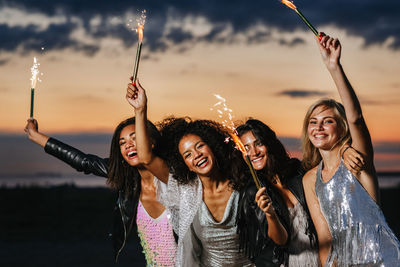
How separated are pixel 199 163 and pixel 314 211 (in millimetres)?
1053

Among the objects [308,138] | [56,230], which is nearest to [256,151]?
[308,138]

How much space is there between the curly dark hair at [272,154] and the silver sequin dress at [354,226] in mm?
708

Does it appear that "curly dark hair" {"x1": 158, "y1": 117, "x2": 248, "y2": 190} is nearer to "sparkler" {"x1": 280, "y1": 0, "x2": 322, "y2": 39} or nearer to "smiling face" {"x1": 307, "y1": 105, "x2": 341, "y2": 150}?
"smiling face" {"x1": 307, "y1": 105, "x2": 341, "y2": 150}

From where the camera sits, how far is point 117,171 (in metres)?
5.91

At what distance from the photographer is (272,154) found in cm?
538

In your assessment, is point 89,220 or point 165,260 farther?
point 89,220

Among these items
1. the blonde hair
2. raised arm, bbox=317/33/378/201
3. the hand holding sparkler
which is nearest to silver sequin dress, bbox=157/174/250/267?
the blonde hair

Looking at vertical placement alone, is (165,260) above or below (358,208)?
below

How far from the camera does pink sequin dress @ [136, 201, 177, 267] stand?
5.60 meters

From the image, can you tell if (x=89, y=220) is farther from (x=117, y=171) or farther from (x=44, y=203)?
(x=117, y=171)

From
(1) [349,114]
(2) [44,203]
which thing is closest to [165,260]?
(1) [349,114]

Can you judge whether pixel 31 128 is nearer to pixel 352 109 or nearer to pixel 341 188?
pixel 341 188

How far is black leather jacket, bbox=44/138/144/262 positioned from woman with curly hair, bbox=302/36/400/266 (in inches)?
71.2

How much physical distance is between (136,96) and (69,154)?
153 cm
